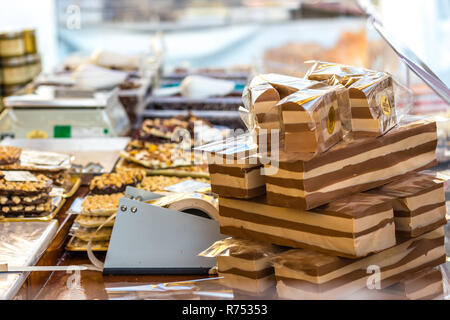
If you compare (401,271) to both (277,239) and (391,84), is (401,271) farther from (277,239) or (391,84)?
(391,84)

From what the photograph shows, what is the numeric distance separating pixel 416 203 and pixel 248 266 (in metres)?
0.38

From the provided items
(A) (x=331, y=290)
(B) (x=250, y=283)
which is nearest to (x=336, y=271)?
(A) (x=331, y=290)

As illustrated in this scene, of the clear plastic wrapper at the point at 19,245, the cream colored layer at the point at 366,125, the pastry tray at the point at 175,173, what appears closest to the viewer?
the cream colored layer at the point at 366,125

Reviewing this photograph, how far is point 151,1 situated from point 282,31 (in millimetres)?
1474

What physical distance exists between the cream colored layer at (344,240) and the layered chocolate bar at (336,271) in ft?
0.09

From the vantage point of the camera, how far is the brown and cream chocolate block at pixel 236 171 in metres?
1.28

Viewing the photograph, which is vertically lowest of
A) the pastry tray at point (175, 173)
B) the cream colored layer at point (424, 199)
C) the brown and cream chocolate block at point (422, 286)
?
the pastry tray at point (175, 173)

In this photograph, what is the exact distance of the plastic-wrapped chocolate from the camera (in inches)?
49.1

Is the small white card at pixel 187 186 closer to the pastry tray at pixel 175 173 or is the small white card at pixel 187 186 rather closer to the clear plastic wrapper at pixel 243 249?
the pastry tray at pixel 175 173

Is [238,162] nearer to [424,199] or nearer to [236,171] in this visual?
[236,171]

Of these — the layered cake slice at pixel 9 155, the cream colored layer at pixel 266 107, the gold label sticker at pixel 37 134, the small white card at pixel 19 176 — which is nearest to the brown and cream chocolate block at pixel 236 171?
the cream colored layer at pixel 266 107

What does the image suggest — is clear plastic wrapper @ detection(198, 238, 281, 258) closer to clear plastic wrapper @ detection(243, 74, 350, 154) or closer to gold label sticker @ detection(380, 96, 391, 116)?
clear plastic wrapper @ detection(243, 74, 350, 154)
